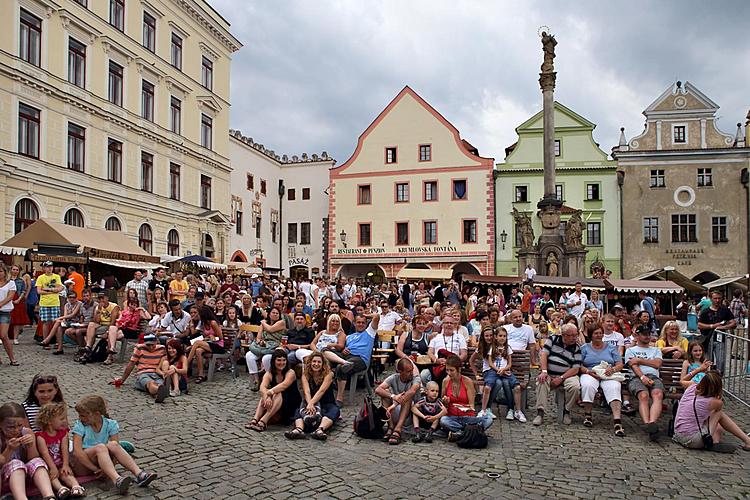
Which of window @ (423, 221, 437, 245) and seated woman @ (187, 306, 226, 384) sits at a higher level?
window @ (423, 221, 437, 245)

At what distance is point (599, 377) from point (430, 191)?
3421cm

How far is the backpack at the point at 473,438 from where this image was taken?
26.2 ft

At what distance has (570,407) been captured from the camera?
932cm

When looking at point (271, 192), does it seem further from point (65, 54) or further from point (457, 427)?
point (457, 427)

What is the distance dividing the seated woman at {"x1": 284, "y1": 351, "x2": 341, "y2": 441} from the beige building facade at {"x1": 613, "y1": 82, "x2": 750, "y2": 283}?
35454 millimetres

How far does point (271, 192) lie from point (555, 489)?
4519 cm

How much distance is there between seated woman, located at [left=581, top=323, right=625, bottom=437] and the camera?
8.89m

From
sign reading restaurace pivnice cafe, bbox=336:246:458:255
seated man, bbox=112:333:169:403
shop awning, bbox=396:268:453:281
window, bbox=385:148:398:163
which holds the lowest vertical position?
seated man, bbox=112:333:169:403

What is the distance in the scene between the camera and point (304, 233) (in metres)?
50.5

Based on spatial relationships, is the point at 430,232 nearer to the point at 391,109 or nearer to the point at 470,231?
the point at 470,231

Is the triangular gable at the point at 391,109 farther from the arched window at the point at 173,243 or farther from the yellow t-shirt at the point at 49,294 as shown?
the yellow t-shirt at the point at 49,294

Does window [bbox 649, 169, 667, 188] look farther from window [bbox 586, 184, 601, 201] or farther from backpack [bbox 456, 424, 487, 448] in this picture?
backpack [bbox 456, 424, 487, 448]

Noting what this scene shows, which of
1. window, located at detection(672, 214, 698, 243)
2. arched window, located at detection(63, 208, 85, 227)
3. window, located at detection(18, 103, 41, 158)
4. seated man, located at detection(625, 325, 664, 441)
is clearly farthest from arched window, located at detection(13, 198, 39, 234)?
window, located at detection(672, 214, 698, 243)

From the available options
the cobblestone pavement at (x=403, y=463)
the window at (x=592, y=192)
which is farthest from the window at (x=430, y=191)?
the cobblestone pavement at (x=403, y=463)
